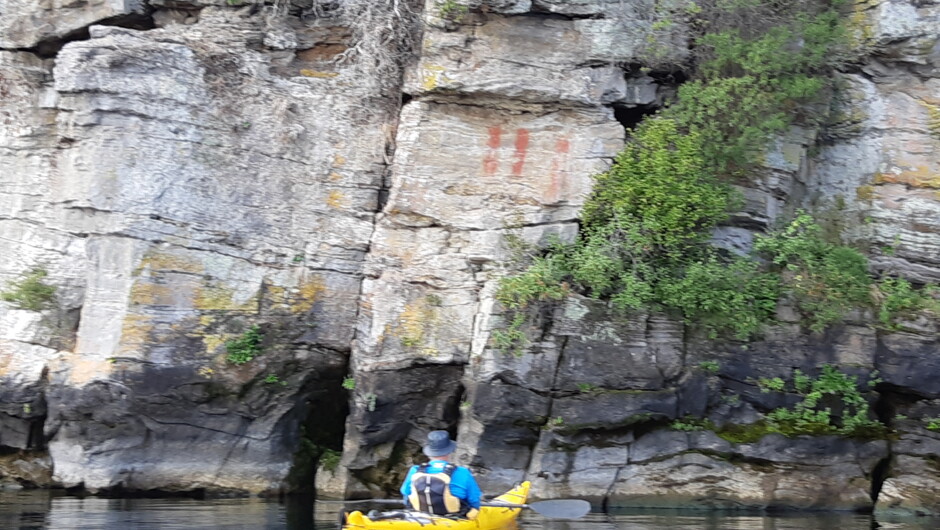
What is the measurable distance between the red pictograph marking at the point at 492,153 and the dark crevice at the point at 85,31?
184 inches

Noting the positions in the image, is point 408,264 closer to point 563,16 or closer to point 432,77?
point 432,77

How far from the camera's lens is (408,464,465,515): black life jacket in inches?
335

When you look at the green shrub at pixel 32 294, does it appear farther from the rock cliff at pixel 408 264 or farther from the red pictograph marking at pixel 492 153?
the red pictograph marking at pixel 492 153

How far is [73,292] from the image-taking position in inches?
475

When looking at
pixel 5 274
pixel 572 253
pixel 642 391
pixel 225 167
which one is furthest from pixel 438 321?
pixel 5 274

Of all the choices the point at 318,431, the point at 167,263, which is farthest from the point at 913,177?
the point at 167,263

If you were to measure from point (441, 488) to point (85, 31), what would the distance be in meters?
7.83

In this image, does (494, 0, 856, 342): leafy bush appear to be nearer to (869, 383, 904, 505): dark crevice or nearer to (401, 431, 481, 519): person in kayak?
(869, 383, 904, 505): dark crevice

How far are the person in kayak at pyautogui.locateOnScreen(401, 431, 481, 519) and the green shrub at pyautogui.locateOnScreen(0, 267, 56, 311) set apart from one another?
5776mm

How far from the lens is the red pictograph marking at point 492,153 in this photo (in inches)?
457

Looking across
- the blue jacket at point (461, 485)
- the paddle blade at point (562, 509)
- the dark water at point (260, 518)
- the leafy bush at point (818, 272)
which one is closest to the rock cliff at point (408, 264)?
the leafy bush at point (818, 272)

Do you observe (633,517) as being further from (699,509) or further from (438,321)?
(438,321)

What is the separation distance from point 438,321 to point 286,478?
8.50 feet

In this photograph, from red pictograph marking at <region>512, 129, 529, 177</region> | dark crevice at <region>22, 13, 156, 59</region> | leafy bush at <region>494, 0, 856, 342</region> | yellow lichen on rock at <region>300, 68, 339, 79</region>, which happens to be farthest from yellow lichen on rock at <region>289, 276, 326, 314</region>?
dark crevice at <region>22, 13, 156, 59</region>
